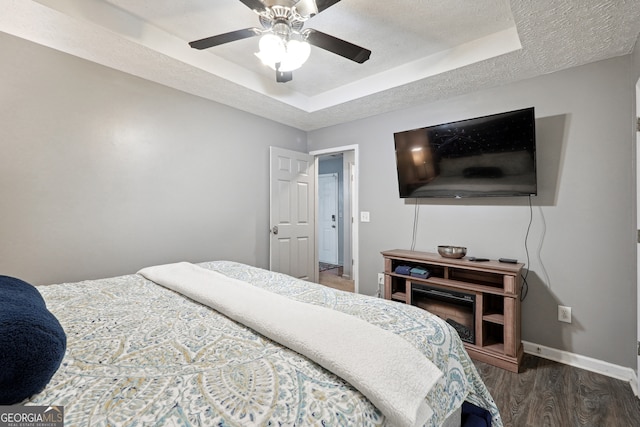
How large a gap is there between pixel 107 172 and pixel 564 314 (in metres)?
4.01

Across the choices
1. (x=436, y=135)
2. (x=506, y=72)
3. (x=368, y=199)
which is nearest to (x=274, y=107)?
(x=368, y=199)

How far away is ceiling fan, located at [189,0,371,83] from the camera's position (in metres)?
1.55

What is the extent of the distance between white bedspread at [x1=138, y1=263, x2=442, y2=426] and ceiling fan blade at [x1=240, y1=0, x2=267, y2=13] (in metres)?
1.51

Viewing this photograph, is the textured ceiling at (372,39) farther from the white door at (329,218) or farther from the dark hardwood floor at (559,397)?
the white door at (329,218)

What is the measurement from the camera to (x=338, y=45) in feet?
5.78

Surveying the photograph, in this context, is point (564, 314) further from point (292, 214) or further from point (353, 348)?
point (292, 214)

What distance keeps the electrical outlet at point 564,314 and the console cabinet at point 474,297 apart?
0.32 meters

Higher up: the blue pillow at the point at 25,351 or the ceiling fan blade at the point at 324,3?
the ceiling fan blade at the point at 324,3

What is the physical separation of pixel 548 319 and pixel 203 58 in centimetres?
373

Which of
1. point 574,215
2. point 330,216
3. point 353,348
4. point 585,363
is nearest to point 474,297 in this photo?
point 585,363

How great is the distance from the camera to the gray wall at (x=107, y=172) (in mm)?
2061

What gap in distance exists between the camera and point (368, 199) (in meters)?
3.63

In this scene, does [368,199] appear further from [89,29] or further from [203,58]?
[89,29]

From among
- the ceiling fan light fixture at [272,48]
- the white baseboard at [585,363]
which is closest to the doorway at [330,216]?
the white baseboard at [585,363]
